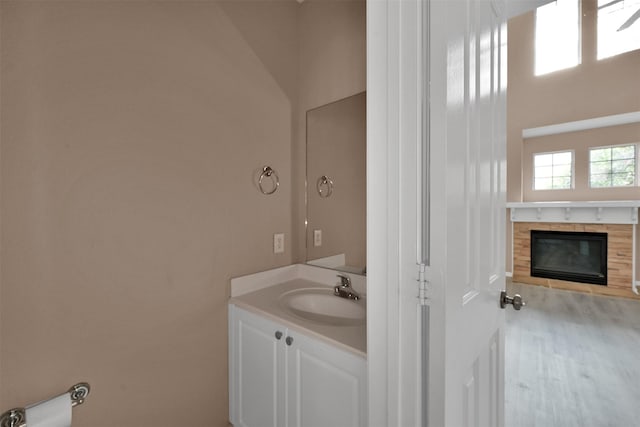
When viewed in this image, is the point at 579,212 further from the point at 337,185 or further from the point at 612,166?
the point at 337,185

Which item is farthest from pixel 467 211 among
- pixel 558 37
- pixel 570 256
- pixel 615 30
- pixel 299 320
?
pixel 558 37

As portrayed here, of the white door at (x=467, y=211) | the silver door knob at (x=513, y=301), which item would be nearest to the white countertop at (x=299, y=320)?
the white door at (x=467, y=211)

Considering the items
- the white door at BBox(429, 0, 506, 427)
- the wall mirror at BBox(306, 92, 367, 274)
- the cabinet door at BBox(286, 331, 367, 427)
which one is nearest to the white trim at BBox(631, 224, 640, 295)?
the white door at BBox(429, 0, 506, 427)

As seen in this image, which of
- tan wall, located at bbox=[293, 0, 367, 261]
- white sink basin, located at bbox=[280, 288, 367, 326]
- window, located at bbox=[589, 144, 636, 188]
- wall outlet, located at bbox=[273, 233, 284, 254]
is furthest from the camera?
window, located at bbox=[589, 144, 636, 188]

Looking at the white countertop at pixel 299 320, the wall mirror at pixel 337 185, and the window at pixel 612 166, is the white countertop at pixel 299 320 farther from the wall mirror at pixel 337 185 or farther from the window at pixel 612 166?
the window at pixel 612 166

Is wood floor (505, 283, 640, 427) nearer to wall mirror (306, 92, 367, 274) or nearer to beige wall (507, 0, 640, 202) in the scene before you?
wall mirror (306, 92, 367, 274)

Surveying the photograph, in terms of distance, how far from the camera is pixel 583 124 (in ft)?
14.9

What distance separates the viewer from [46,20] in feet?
2.93

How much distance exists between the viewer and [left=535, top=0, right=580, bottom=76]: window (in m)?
4.57

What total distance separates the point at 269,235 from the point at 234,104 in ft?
2.35

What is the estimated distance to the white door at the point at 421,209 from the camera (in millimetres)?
594

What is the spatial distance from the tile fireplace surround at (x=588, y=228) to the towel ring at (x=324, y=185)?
4.64 metres

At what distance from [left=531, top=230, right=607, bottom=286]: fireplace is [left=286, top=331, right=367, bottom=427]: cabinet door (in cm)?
553

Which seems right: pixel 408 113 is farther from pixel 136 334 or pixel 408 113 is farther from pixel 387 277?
pixel 136 334
